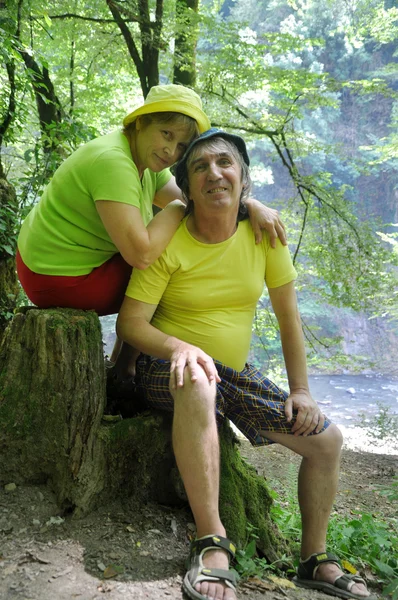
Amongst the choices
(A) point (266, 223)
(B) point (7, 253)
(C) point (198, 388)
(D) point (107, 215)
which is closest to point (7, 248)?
(B) point (7, 253)

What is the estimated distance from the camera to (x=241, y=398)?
2316mm

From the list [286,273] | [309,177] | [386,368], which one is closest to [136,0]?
[309,177]

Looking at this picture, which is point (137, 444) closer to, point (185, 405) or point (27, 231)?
point (185, 405)

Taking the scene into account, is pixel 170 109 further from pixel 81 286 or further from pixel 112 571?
pixel 112 571

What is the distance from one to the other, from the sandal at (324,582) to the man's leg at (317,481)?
4cm

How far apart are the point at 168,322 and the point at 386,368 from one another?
80.0 ft

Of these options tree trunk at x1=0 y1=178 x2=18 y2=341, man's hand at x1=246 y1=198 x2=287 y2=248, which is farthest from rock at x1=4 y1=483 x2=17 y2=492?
tree trunk at x1=0 y1=178 x2=18 y2=341

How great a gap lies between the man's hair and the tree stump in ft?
2.44

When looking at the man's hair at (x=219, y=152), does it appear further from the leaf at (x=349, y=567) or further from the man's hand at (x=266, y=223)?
the leaf at (x=349, y=567)

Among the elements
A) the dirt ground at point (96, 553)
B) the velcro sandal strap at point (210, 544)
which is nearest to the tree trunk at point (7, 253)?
the dirt ground at point (96, 553)

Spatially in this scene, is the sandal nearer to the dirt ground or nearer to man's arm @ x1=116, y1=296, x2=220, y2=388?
the dirt ground

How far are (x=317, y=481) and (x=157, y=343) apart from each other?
38.9 inches

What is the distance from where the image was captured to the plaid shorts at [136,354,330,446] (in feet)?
7.50

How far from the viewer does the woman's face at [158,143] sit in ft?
7.42
